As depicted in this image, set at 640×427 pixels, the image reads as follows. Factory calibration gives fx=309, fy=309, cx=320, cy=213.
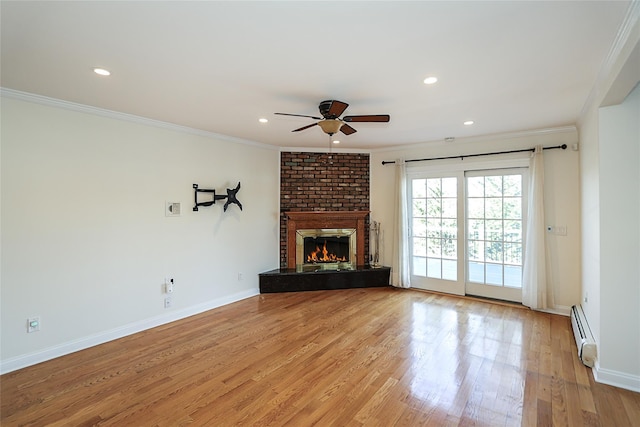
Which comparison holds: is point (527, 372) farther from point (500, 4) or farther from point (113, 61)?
point (113, 61)

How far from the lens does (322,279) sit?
17.5 feet

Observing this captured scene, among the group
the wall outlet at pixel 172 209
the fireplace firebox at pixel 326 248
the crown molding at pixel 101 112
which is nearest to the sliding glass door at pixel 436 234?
the fireplace firebox at pixel 326 248

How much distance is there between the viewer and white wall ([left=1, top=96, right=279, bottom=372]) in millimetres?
2838

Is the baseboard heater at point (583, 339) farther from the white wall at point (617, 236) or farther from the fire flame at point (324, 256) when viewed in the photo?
the fire flame at point (324, 256)

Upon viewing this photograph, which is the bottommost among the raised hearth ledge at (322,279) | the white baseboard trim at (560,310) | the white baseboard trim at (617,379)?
the white baseboard trim at (617,379)

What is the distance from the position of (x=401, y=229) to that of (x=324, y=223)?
1363mm

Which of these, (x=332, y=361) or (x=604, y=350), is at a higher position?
(x=604, y=350)

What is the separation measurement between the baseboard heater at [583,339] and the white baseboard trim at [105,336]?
4207 millimetres

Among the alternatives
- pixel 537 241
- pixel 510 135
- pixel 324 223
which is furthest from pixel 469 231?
pixel 324 223

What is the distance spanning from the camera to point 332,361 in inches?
115

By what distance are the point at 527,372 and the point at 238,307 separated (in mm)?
3500

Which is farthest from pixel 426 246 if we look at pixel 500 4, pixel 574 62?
pixel 500 4

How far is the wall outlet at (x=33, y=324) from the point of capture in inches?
114

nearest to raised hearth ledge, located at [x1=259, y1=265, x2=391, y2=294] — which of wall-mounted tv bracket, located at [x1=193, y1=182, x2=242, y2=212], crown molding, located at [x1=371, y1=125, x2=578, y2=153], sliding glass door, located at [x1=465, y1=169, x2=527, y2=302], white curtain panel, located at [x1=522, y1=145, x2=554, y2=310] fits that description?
wall-mounted tv bracket, located at [x1=193, y1=182, x2=242, y2=212]
